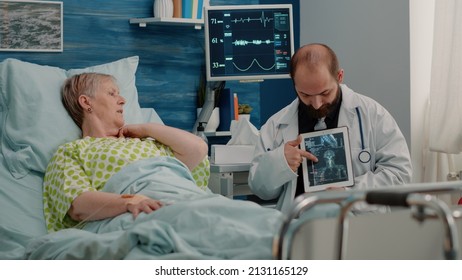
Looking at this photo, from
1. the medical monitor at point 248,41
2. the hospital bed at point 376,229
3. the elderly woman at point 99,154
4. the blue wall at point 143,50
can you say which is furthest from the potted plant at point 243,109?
the hospital bed at point 376,229

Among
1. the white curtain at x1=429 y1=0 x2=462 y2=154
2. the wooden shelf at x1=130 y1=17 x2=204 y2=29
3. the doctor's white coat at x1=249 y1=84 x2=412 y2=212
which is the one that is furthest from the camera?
the wooden shelf at x1=130 y1=17 x2=204 y2=29

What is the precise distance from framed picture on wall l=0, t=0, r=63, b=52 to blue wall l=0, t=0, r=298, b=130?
0.04 m

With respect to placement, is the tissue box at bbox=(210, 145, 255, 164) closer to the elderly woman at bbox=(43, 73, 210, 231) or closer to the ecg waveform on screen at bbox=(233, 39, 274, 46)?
the elderly woman at bbox=(43, 73, 210, 231)

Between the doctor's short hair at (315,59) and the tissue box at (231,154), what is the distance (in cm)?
64

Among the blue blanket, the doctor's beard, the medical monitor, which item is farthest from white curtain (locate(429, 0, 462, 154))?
the blue blanket

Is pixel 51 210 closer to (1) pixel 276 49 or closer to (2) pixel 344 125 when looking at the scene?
(2) pixel 344 125

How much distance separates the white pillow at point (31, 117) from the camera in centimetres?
287

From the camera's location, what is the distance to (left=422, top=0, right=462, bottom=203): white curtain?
3.55m

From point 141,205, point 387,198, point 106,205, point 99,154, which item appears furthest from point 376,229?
point 99,154

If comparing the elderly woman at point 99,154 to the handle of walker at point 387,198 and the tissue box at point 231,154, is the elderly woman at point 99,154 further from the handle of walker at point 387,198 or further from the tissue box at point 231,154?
the handle of walker at point 387,198

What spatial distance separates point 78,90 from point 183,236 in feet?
3.79

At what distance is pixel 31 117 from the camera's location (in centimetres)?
299

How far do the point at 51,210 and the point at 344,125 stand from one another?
1070 mm

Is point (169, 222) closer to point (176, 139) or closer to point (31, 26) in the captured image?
point (176, 139)
